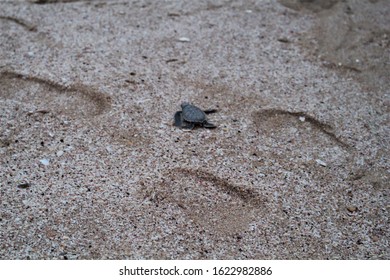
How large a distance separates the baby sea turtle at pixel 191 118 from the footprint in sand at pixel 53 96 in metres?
0.36

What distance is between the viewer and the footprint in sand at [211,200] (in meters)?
1.83

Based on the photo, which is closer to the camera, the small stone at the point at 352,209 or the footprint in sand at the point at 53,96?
the small stone at the point at 352,209

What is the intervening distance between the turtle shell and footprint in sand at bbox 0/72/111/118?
38 cm

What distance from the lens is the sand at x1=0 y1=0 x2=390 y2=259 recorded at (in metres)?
1.78

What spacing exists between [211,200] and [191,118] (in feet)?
1.49

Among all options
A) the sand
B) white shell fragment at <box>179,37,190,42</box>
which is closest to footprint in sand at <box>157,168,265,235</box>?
the sand

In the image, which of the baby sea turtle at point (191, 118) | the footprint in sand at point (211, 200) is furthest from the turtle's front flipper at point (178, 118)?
the footprint in sand at point (211, 200)

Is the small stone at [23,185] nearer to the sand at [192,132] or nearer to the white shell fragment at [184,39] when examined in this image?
the sand at [192,132]

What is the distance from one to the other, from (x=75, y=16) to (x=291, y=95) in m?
1.45

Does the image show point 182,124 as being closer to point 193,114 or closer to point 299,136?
point 193,114

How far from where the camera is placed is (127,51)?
2.77 m

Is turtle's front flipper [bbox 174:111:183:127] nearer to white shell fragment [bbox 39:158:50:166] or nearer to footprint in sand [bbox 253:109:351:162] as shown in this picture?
footprint in sand [bbox 253:109:351:162]
